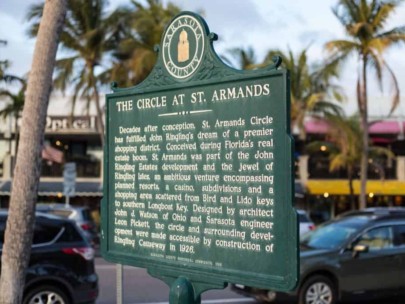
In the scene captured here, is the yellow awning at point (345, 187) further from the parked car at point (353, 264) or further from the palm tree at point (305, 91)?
the parked car at point (353, 264)

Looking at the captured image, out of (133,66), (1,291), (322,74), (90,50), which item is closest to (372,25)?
(322,74)

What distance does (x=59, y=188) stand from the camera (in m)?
34.9

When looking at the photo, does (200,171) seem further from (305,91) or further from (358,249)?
(305,91)

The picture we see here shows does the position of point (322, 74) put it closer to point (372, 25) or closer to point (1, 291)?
point (372, 25)

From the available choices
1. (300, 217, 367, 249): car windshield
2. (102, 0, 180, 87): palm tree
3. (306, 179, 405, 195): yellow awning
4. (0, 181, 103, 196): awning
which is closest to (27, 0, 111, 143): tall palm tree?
(102, 0, 180, 87): palm tree

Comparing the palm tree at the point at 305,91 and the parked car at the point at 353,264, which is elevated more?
the palm tree at the point at 305,91

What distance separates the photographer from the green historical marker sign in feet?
13.4

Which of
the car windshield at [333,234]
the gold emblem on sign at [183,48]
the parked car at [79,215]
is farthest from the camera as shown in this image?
the parked car at [79,215]

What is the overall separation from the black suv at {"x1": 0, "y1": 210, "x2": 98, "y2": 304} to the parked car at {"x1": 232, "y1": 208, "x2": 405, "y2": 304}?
297 cm

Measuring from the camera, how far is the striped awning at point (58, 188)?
34.1 m

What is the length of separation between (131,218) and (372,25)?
2255 cm

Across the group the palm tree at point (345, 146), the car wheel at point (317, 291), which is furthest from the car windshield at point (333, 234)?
the palm tree at point (345, 146)

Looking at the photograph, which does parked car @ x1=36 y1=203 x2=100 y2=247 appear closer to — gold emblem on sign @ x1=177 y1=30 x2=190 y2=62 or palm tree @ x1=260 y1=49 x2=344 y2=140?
palm tree @ x1=260 y1=49 x2=344 y2=140

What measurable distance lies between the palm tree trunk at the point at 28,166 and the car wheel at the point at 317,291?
19.0 feet
